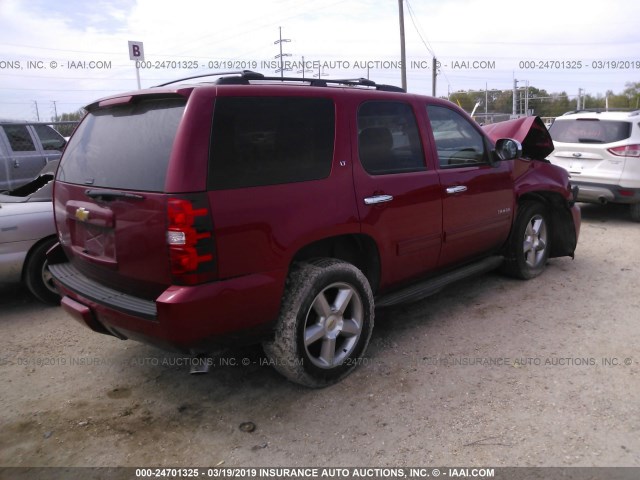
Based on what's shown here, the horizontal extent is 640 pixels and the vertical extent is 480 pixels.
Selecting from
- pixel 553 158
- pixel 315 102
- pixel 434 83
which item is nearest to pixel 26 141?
pixel 315 102

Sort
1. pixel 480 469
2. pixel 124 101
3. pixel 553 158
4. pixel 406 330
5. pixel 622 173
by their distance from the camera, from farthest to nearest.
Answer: pixel 553 158, pixel 622 173, pixel 406 330, pixel 124 101, pixel 480 469

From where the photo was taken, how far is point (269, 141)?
288cm

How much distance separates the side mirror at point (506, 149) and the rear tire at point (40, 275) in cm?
421

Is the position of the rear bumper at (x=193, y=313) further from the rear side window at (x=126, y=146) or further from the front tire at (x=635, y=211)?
the front tire at (x=635, y=211)

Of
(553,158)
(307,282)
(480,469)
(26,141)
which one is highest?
(26,141)

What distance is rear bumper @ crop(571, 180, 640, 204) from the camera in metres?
7.79

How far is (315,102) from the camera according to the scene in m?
3.18

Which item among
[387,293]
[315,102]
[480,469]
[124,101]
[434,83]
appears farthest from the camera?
[434,83]

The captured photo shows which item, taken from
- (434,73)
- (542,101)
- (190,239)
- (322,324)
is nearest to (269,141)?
(190,239)

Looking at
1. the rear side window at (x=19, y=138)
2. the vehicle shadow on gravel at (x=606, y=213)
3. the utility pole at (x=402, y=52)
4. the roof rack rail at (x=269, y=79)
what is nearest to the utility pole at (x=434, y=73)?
the utility pole at (x=402, y=52)

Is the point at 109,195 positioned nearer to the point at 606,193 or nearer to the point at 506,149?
the point at 506,149

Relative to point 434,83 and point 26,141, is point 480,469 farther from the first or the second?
point 434,83

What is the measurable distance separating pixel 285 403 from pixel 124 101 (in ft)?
6.71

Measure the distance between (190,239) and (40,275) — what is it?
3.03 meters
